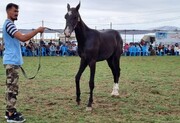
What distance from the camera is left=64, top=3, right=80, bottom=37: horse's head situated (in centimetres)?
822

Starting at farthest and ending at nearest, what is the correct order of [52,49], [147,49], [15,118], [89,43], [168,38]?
1. [168,38]
2. [147,49]
3. [52,49]
4. [89,43]
5. [15,118]

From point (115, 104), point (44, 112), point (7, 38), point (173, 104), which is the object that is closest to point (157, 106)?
point (173, 104)

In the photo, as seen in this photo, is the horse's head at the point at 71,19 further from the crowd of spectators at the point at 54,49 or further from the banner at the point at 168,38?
the banner at the point at 168,38

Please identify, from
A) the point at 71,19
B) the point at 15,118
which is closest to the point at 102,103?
the point at 71,19

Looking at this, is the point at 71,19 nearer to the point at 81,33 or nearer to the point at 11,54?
the point at 81,33

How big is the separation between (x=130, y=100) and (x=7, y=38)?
4.22 m

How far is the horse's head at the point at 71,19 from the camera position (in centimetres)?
822

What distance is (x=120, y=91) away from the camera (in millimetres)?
11383

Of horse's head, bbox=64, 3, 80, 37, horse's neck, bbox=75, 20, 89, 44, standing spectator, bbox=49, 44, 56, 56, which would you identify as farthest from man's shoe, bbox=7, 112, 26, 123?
standing spectator, bbox=49, 44, 56, 56

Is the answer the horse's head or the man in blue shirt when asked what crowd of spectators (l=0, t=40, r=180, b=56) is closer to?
the horse's head

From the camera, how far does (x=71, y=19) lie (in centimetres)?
841

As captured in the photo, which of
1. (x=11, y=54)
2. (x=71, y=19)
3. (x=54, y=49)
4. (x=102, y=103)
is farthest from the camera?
(x=54, y=49)

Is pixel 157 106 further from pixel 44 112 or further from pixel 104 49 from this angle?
pixel 44 112

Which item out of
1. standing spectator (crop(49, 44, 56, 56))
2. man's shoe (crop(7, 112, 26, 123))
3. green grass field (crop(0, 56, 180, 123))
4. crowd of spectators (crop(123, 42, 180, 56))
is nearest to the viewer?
man's shoe (crop(7, 112, 26, 123))
